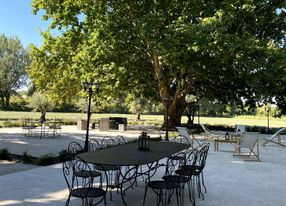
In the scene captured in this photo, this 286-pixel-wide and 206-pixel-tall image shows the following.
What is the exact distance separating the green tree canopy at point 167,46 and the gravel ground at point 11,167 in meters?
9.19

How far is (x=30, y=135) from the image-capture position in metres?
16.8

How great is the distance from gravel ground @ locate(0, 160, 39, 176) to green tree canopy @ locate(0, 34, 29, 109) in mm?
43736

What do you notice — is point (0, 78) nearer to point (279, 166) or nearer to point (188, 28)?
point (188, 28)

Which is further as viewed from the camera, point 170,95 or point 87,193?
point 170,95

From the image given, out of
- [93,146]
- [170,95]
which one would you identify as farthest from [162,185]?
[170,95]

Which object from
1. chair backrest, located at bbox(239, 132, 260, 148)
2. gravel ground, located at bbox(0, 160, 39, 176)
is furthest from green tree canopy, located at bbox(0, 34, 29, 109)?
chair backrest, located at bbox(239, 132, 260, 148)

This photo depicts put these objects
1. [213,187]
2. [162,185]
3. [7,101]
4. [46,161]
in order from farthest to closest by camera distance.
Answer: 1. [7,101]
2. [46,161]
3. [213,187]
4. [162,185]

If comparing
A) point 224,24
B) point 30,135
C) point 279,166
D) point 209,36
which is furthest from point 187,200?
point 30,135

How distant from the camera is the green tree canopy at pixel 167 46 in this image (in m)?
15.8

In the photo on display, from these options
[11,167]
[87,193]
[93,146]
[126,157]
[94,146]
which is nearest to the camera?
[87,193]

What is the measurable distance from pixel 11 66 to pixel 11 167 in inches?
1787

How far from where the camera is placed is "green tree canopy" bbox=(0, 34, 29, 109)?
4925 centimetres

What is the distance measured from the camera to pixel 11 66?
164 feet

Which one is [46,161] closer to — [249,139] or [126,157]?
[126,157]
